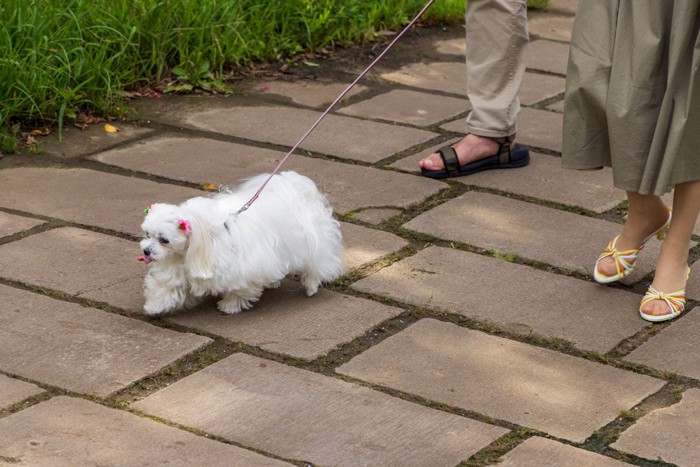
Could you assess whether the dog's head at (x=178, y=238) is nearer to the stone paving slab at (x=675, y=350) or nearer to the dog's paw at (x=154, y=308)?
the dog's paw at (x=154, y=308)

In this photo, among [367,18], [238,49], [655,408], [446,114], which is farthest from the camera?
[367,18]

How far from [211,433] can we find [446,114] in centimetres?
271

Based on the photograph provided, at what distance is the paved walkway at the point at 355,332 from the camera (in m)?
2.56

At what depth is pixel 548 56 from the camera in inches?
233

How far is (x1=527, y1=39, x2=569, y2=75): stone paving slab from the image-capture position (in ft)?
18.8

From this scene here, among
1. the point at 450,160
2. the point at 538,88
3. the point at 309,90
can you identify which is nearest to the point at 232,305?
the point at 450,160

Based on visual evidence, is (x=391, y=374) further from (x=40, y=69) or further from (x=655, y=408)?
(x=40, y=69)

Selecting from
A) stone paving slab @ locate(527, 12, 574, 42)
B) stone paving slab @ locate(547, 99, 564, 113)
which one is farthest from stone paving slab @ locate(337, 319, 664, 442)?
stone paving slab @ locate(527, 12, 574, 42)

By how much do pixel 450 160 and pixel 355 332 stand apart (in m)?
1.33

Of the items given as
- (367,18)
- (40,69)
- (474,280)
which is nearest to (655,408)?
(474,280)

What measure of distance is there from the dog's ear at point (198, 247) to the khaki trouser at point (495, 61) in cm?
158

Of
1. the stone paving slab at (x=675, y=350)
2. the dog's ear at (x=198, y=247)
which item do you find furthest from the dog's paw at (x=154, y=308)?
the stone paving slab at (x=675, y=350)

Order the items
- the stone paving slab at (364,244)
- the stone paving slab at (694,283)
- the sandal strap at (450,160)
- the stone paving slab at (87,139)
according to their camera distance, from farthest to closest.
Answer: the stone paving slab at (87,139)
the sandal strap at (450,160)
the stone paving slab at (364,244)
the stone paving slab at (694,283)

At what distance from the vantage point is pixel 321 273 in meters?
3.24
